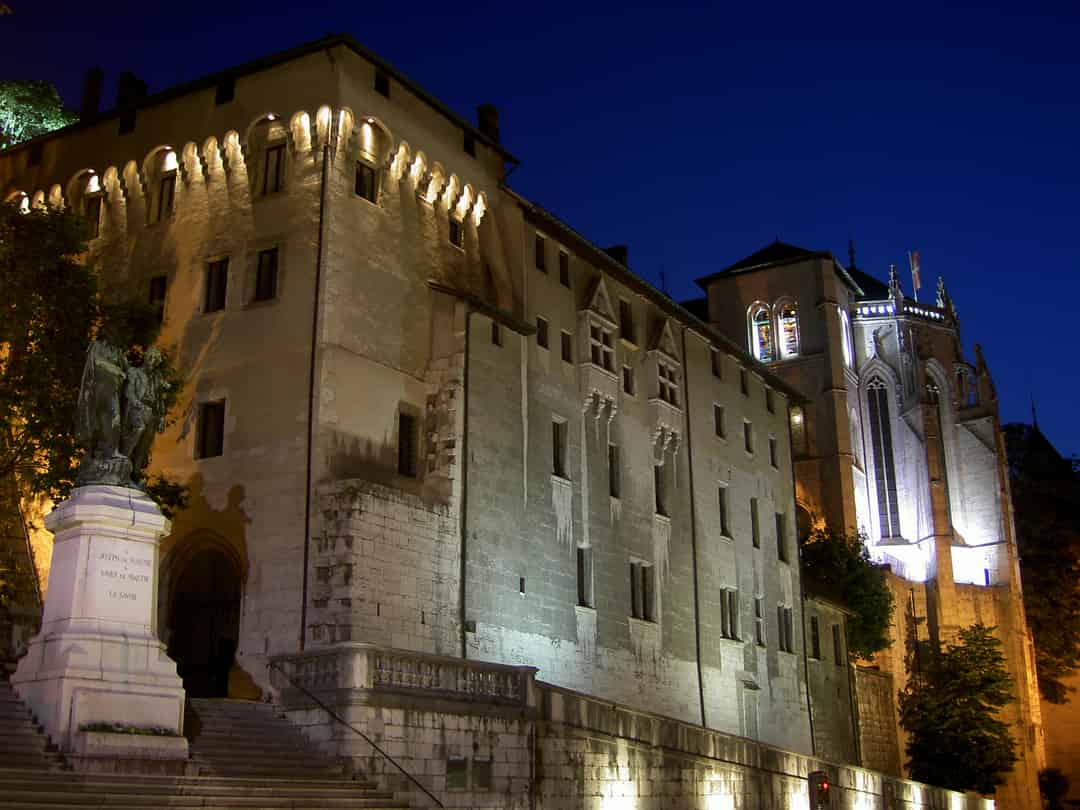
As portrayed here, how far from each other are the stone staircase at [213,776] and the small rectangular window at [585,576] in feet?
47.4

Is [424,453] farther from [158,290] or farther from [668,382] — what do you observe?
[668,382]

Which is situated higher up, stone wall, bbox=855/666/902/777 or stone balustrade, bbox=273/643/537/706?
stone wall, bbox=855/666/902/777

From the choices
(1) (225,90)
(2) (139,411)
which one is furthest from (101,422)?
(1) (225,90)

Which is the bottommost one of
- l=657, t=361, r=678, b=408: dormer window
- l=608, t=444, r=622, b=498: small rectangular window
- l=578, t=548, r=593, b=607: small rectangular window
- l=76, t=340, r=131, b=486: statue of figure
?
l=76, t=340, r=131, b=486: statue of figure

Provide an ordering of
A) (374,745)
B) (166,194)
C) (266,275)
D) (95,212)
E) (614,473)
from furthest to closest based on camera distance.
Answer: (614,473) < (95,212) < (166,194) < (266,275) < (374,745)

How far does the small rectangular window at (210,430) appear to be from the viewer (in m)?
30.2

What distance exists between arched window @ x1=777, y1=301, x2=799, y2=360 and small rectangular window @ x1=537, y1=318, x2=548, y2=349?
126 ft

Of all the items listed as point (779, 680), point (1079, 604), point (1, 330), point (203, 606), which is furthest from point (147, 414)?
point (1079, 604)

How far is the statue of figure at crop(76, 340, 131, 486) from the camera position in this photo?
62.6 ft

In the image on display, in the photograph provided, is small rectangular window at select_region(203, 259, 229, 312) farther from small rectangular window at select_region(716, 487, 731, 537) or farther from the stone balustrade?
small rectangular window at select_region(716, 487, 731, 537)

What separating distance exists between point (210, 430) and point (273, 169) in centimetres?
680

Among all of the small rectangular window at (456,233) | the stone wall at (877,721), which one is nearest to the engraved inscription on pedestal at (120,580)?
the small rectangular window at (456,233)

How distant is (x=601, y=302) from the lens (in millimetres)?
39812

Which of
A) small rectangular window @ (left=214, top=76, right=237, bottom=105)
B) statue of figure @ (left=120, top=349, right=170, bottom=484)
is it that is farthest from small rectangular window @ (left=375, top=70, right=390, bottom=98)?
statue of figure @ (left=120, top=349, right=170, bottom=484)
